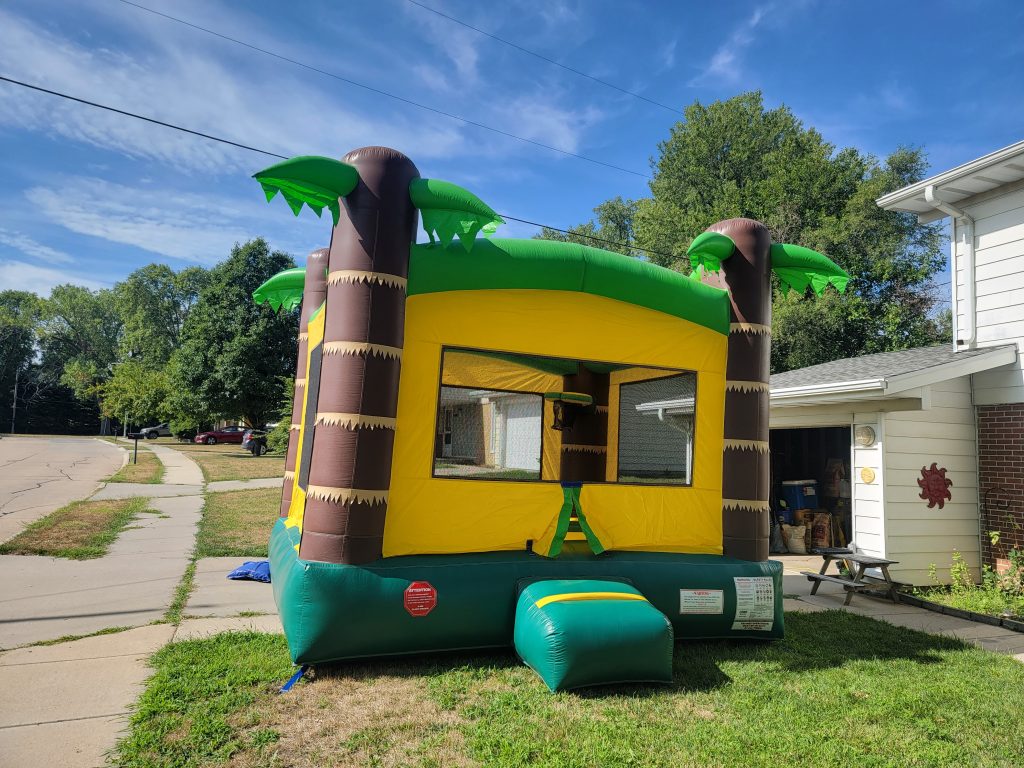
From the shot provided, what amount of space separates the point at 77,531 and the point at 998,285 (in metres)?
12.0

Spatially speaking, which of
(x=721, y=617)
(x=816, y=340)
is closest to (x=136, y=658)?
(x=721, y=617)

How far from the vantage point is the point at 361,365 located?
4250 mm

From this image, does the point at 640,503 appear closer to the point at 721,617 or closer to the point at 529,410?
the point at 721,617

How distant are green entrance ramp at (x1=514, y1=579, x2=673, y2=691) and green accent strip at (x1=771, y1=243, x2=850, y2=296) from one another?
10.6 ft

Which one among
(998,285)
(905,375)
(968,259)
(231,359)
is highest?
(231,359)

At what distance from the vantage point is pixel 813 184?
84.0 feet

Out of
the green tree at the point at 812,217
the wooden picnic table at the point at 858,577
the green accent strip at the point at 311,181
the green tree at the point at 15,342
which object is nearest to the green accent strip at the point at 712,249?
the green accent strip at the point at 311,181

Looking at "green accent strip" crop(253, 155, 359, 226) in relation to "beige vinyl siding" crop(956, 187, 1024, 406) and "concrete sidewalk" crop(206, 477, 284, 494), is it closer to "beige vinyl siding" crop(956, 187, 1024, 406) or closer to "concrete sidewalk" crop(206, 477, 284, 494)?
"beige vinyl siding" crop(956, 187, 1024, 406)

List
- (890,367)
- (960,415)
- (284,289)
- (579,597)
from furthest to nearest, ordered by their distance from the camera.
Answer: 1. (890,367)
2. (960,415)
3. (284,289)
4. (579,597)

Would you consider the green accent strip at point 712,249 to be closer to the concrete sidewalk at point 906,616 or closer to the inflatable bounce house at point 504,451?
the inflatable bounce house at point 504,451

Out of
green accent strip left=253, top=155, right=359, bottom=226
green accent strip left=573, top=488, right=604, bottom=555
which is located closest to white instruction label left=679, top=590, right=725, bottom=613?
green accent strip left=573, top=488, right=604, bottom=555

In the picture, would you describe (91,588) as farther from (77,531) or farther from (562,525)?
(562,525)

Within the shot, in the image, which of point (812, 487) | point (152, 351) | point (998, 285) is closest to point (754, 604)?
point (998, 285)

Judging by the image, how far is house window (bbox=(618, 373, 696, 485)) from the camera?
552cm
